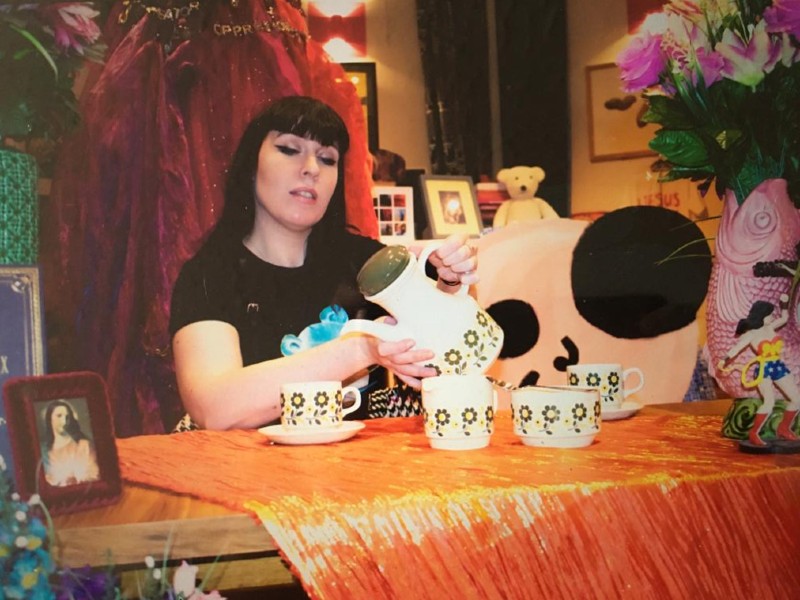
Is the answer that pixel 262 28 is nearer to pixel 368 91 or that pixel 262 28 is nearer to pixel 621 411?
pixel 368 91

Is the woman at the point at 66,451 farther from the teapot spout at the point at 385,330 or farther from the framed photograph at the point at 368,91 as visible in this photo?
the framed photograph at the point at 368,91

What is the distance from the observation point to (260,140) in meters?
1.24

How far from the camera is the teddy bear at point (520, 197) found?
52.5 inches

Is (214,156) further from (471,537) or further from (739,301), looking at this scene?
(739,301)

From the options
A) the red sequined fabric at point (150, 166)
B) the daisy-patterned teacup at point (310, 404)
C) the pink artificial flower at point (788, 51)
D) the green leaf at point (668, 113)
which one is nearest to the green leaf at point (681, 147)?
the green leaf at point (668, 113)

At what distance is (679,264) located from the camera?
1397 millimetres

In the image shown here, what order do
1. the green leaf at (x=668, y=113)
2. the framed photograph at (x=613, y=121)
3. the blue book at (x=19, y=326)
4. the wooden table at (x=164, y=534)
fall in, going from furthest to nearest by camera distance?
the framed photograph at (x=613, y=121) < the green leaf at (x=668, y=113) < the blue book at (x=19, y=326) < the wooden table at (x=164, y=534)

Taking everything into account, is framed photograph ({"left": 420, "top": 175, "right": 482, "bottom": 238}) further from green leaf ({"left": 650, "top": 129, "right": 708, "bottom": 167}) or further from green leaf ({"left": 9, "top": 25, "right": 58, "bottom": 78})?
green leaf ({"left": 9, "top": 25, "right": 58, "bottom": 78})

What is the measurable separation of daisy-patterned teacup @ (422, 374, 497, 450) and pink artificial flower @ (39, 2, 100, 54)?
2.14 feet

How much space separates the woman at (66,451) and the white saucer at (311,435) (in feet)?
0.75

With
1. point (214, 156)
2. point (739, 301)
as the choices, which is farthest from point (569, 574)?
point (214, 156)

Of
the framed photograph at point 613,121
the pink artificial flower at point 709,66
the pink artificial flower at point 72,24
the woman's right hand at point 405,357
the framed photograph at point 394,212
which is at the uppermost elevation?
the pink artificial flower at point 72,24

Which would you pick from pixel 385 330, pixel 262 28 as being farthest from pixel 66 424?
pixel 262 28

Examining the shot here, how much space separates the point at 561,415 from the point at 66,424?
590 mm
